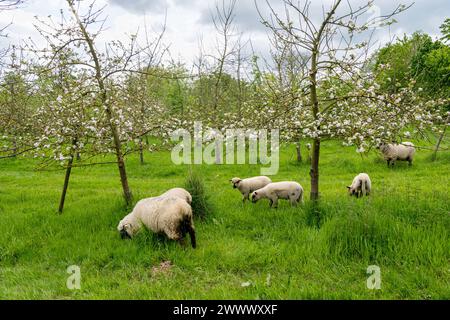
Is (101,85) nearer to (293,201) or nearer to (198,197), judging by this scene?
(198,197)

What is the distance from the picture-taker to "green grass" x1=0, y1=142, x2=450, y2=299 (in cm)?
447

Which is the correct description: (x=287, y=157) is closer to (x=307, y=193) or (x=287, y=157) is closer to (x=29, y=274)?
(x=307, y=193)

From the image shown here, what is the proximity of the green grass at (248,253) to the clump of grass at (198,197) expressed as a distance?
8.7 inches

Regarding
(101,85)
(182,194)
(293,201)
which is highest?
(101,85)

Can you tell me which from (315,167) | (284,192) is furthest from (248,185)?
(315,167)

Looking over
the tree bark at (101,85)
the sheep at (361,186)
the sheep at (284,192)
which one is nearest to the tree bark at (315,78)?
the sheep at (284,192)

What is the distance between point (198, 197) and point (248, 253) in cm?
242

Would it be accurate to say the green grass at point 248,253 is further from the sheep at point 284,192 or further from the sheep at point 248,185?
the sheep at point 248,185

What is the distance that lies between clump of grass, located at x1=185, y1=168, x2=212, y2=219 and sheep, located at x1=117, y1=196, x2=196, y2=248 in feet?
3.72

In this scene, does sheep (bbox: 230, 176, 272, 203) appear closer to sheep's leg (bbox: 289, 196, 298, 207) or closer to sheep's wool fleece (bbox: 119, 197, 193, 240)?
sheep's leg (bbox: 289, 196, 298, 207)

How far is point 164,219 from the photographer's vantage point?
5926 mm
